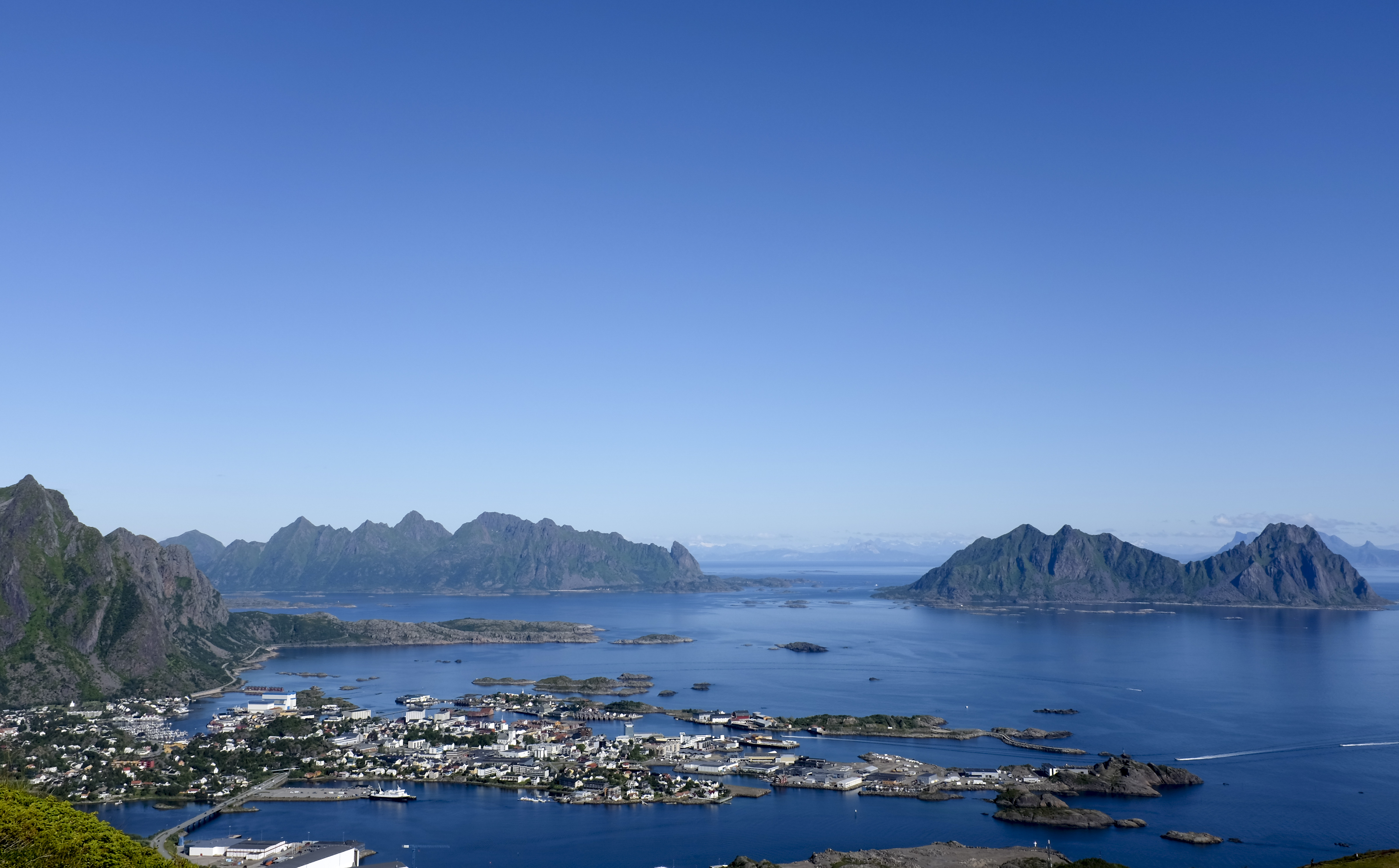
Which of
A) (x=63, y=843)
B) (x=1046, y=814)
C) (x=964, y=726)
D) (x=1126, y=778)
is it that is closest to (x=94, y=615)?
(x=63, y=843)

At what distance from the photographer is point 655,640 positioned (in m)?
146

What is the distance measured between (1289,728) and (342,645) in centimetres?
11039

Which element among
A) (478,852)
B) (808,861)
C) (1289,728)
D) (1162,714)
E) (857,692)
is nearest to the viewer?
(808,861)

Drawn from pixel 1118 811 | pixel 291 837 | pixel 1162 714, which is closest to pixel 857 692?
pixel 1162 714

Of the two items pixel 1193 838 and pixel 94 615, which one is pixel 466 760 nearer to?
pixel 1193 838

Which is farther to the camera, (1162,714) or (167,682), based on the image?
(167,682)

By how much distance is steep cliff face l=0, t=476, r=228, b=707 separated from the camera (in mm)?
92188

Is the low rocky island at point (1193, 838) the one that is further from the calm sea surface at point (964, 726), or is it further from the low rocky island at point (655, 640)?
the low rocky island at point (655, 640)

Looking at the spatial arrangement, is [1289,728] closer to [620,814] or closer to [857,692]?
[857,692]

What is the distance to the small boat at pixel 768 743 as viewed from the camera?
6956 centimetres

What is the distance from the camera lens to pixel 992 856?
44.7 meters

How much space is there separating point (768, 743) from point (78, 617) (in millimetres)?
69506

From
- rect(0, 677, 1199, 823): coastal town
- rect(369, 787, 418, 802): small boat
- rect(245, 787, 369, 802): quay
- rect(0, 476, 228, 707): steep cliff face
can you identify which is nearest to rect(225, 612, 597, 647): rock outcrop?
rect(0, 476, 228, 707): steep cliff face

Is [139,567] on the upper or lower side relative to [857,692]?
upper
